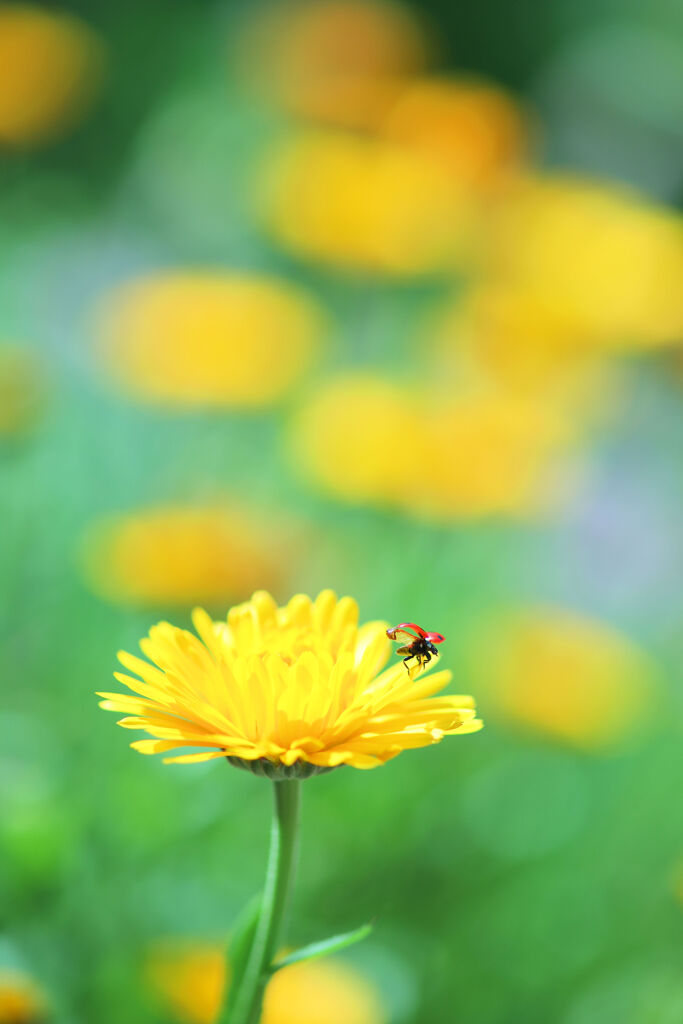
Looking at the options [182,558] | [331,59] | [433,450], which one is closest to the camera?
[182,558]

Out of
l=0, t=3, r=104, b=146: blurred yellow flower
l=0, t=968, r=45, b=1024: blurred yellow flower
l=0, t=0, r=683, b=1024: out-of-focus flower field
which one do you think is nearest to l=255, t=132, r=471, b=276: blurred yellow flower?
l=0, t=0, r=683, b=1024: out-of-focus flower field

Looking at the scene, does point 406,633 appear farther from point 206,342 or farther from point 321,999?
point 206,342

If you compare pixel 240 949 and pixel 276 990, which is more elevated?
pixel 240 949

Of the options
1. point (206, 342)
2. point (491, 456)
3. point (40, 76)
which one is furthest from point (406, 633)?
point (40, 76)

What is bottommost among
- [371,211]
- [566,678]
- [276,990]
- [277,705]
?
[276,990]

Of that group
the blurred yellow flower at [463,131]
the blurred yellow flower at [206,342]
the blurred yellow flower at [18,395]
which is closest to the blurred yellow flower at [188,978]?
the blurred yellow flower at [18,395]

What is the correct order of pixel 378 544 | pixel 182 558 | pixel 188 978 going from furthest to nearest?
1. pixel 378 544
2. pixel 182 558
3. pixel 188 978
